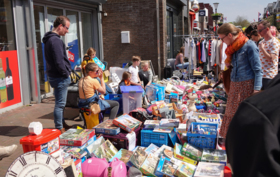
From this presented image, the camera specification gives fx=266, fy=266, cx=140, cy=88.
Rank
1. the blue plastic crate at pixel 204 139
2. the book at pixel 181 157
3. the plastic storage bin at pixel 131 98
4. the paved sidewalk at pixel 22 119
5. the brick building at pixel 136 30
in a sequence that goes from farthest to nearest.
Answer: the brick building at pixel 136 30
the plastic storage bin at pixel 131 98
the paved sidewalk at pixel 22 119
the blue plastic crate at pixel 204 139
the book at pixel 181 157

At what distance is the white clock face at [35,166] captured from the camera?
2.42m

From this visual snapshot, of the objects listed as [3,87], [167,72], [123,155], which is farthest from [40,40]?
[123,155]

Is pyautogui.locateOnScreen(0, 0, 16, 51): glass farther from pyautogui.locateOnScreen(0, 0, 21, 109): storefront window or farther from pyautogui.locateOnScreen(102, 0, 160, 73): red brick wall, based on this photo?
pyautogui.locateOnScreen(102, 0, 160, 73): red brick wall

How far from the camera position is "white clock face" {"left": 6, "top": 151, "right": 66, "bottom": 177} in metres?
2.42

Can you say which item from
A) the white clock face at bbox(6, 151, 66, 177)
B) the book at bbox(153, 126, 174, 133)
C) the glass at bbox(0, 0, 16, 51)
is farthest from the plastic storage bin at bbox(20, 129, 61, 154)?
the glass at bbox(0, 0, 16, 51)

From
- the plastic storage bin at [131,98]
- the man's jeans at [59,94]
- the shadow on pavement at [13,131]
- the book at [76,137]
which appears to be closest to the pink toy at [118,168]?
the book at [76,137]

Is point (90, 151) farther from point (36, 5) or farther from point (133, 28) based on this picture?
point (133, 28)

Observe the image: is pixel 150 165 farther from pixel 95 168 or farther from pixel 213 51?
pixel 213 51

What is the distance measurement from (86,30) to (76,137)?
317 inches

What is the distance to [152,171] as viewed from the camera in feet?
11.1

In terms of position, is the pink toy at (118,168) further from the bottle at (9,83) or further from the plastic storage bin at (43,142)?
the bottle at (9,83)

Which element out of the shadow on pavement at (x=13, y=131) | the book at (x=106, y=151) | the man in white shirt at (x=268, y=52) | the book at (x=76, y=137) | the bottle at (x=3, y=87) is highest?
the man in white shirt at (x=268, y=52)

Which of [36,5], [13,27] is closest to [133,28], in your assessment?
[36,5]

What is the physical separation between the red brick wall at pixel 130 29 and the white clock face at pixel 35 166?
8917 millimetres
